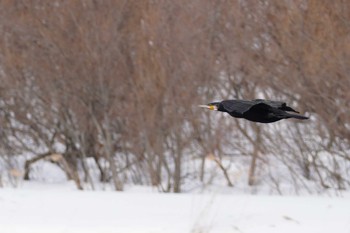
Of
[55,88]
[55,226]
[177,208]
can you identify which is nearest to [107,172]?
[55,88]

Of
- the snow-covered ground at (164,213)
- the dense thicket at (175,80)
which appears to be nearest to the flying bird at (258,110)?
the snow-covered ground at (164,213)

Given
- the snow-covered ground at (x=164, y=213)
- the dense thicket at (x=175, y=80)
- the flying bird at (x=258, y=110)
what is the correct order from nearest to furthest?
1. the flying bird at (x=258, y=110)
2. the snow-covered ground at (x=164, y=213)
3. the dense thicket at (x=175, y=80)

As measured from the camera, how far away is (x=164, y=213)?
10953 mm

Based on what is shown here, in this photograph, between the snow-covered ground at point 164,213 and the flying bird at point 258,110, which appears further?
the snow-covered ground at point 164,213

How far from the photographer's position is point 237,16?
1427 cm

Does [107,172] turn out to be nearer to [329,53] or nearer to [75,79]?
[75,79]

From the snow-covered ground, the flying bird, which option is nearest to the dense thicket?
the snow-covered ground

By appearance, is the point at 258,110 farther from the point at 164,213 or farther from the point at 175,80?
the point at 175,80

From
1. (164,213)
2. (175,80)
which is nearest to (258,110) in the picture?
(164,213)

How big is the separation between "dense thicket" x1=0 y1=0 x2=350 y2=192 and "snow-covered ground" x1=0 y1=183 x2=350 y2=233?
3.94 ft

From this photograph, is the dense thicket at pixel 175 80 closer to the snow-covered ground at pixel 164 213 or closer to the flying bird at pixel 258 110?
Result: the snow-covered ground at pixel 164 213

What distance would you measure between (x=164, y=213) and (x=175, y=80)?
3.05m

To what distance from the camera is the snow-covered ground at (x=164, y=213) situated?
9.77 metres

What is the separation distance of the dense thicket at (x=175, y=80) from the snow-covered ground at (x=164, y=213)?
1200mm
